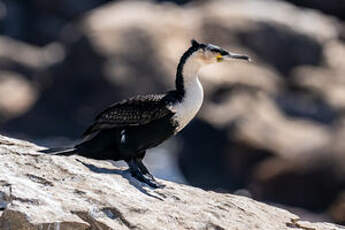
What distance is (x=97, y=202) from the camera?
8016mm

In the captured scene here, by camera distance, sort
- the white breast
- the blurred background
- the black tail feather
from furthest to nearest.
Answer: the blurred background < the black tail feather < the white breast

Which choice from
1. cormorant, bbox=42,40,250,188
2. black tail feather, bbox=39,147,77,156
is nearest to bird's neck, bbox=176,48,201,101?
cormorant, bbox=42,40,250,188

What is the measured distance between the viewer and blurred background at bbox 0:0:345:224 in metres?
22.6

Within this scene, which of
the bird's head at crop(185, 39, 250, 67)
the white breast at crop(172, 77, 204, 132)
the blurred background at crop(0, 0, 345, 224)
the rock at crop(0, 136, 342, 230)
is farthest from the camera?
the blurred background at crop(0, 0, 345, 224)

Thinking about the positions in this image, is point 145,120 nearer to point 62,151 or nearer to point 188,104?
point 188,104

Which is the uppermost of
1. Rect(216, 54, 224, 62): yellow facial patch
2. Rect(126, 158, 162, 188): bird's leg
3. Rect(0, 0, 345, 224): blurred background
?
Rect(0, 0, 345, 224): blurred background

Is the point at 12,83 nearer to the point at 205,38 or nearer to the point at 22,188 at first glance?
the point at 205,38

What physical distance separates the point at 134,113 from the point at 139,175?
22.1 inches

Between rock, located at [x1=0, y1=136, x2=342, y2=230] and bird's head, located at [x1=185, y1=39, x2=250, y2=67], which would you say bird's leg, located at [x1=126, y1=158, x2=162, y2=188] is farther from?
bird's head, located at [x1=185, y1=39, x2=250, y2=67]

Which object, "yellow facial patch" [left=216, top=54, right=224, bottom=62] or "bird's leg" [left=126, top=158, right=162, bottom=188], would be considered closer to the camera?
"bird's leg" [left=126, top=158, right=162, bottom=188]

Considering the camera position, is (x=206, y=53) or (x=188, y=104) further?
(x=206, y=53)

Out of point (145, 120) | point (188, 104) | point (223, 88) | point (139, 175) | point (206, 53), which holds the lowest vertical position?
point (139, 175)

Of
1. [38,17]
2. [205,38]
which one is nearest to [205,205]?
[205,38]

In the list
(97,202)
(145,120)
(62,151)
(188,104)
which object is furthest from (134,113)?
(97,202)
